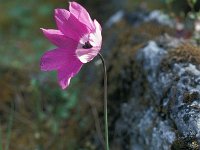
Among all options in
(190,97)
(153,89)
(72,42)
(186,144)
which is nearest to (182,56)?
(153,89)

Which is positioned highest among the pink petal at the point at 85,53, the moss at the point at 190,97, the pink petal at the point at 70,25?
the pink petal at the point at 70,25

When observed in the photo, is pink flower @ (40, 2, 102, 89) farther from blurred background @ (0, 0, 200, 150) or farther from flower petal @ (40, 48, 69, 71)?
blurred background @ (0, 0, 200, 150)

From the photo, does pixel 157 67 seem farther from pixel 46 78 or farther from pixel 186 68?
pixel 46 78

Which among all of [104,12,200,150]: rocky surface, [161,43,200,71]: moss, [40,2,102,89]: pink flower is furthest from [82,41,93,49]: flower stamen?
[161,43,200,71]: moss

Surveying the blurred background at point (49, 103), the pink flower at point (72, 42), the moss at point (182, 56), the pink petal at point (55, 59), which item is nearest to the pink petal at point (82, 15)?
the pink flower at point (72, 42)

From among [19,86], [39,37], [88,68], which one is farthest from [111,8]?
[19,86]

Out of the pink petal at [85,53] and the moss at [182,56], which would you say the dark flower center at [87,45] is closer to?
the pink petal at [85,53]

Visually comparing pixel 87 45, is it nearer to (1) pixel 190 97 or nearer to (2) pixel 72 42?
(2) pixel 72 42
